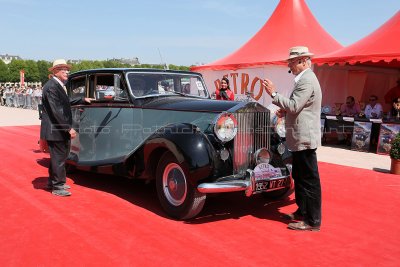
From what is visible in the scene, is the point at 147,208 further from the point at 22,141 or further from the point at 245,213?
the point at 22,141

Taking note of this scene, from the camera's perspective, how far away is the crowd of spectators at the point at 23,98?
78.1ft

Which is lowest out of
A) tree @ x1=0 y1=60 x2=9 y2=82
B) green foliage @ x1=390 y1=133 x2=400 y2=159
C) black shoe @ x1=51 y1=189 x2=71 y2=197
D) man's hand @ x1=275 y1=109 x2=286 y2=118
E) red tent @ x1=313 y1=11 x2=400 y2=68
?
black shoe @ x1=51 y1=189 x2=71 y2=197

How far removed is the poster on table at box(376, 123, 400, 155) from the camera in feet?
29.6

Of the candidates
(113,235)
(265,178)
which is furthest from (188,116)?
(113,235)

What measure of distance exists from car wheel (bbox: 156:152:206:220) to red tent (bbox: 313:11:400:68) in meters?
7.46

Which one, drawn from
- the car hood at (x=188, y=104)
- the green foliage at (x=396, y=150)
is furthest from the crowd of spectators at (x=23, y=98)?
the green foliage at (x=396, y=150)

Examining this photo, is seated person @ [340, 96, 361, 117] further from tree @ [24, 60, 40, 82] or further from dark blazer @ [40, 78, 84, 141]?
tree @ [24, 60, 40, 82]

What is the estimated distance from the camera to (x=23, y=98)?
83.3 feet

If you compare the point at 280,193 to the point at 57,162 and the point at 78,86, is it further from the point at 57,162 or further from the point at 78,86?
the point at 78,86

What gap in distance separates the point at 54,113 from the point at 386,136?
300 inches

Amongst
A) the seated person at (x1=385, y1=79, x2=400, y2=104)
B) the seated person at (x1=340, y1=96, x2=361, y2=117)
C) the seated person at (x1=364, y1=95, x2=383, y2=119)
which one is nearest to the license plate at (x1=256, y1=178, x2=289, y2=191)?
the seated person at (x1=364, y1=95, x2=383, y2=119)

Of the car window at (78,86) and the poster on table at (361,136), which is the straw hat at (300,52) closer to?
the car window at (78,86)

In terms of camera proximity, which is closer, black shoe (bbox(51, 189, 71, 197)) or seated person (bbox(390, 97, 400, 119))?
black shoe (bbox(51, 189, 71, 197))

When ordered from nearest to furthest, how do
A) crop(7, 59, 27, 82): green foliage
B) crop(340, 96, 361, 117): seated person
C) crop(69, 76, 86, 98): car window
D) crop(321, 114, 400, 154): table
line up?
crop(69, 76, 86, 98): car window < crop(321, 114, 400, 154): table < crop(340, 96, 361, 117): seated person < crop(7, 59, 27, 82): green foliage
